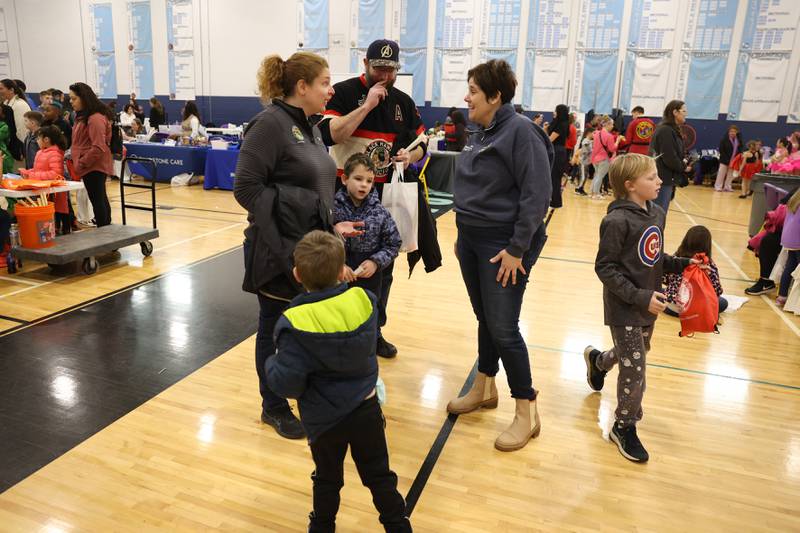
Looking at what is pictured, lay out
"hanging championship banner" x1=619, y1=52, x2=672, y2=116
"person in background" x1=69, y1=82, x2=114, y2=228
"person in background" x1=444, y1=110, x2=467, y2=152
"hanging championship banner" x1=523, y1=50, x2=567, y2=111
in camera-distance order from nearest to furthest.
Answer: "person in background" x1=69, y1=82, x2=114, y2=228 < "person in background" x1=444, y1=110, x2=467, y2=152 < "hanging championship banner" x1=619, y1=52, x2=672, y2=116 < "hanging championship banner" x1=523, y1=50, x2=567, y2=111

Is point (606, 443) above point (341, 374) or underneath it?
underneath

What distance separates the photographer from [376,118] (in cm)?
297

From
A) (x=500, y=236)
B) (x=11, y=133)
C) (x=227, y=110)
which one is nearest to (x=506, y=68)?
(x=500, y=236)

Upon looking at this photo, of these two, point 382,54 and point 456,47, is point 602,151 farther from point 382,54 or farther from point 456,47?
point 382,54

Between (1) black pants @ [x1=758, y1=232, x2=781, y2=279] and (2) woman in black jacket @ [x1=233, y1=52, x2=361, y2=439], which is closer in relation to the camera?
(2) woman in black jacket @ [x1=233, y1=52, x2=361, y2=439]

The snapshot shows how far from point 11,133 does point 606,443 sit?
8182 millimetres

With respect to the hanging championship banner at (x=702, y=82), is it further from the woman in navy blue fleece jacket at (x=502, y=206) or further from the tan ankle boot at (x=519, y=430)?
the tan ankle boot at (x=519, y=430)

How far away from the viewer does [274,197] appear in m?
2.24

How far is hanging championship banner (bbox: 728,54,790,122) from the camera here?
13070mm

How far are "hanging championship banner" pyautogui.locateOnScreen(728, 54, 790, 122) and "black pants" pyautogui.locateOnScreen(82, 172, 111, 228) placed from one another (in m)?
13.8

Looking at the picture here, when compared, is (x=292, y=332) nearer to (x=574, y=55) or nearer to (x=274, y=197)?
(x=274, y=197)

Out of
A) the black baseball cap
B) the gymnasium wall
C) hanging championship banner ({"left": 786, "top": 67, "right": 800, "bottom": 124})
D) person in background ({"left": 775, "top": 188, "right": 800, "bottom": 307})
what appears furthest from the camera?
the gymnasium wall

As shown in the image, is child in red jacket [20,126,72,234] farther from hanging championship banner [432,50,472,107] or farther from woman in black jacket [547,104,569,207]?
hanging championship banner [432,50,472,107]

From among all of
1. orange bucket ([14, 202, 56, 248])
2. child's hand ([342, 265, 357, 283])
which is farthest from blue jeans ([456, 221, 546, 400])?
orange bucket ([14, 202, 56, 248])
